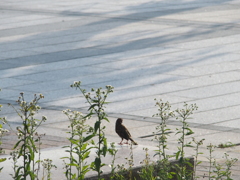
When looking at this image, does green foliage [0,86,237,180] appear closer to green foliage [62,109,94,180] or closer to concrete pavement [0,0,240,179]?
green foliage [62,109,94,180]

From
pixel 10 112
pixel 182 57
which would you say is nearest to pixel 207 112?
pixel 10 112

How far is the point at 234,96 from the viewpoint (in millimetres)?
9719

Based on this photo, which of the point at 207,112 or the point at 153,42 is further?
the point at 153,42

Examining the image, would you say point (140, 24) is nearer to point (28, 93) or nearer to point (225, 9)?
point (225, 9)

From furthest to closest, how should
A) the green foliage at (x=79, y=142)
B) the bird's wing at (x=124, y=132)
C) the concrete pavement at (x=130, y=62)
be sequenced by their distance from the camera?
the concrete pavement at (x=130, y=62), the bird's wing at (x=124, y=132), the green foliage at (x=79, y=142)

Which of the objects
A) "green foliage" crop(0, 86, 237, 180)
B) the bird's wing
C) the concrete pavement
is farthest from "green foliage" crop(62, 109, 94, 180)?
the concrete pavement

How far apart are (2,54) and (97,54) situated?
232 cm

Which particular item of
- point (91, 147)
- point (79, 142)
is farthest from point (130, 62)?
point (91, 147)

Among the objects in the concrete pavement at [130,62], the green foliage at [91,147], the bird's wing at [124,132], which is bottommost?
the green foliage at [91,147]

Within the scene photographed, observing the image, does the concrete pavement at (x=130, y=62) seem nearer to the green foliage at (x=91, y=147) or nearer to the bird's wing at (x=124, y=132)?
the bird's wing at (x=124, y=132)

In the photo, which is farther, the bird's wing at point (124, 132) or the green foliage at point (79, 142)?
the bird's wing at point (124, 132)

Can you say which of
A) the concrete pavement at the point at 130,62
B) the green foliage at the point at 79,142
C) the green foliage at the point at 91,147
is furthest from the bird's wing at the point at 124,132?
the green foliage at the point at 79,142

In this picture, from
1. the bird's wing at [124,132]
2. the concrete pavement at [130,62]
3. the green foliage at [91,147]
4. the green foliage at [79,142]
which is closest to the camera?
the green foliage at [91,147]

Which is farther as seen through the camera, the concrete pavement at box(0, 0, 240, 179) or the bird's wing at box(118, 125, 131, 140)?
the concrete pavement at box(0, 0, 240, 179)
